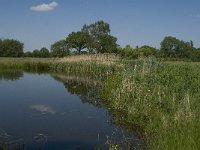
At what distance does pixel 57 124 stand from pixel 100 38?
67.1 m

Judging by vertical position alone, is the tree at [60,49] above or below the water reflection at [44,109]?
above

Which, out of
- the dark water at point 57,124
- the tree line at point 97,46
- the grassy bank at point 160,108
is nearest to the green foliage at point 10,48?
the tree line at point 97,46

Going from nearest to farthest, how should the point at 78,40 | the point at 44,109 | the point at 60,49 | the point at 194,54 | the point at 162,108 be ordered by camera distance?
the point at 162,108, the point at 44,109, the point at 78,40, the point at 60,49, the point at 194,54

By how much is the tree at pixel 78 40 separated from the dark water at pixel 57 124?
58.2 m

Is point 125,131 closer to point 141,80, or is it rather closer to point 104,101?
point 141,80

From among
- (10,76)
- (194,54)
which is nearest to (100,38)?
(194,54)

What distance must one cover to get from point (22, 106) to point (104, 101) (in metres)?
3.60

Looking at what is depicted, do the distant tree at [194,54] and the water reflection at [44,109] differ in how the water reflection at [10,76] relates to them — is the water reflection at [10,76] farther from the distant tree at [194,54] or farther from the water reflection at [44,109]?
the distant tree at [194,54]

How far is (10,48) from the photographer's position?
89812mm

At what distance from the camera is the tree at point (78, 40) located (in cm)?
7594

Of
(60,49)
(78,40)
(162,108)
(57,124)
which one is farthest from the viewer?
(60,49)

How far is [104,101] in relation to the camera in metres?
16.4

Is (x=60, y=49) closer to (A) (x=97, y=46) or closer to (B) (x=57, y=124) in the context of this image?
(A) (x=97, y=46)

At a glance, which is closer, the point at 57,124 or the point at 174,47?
the point at 57,124
